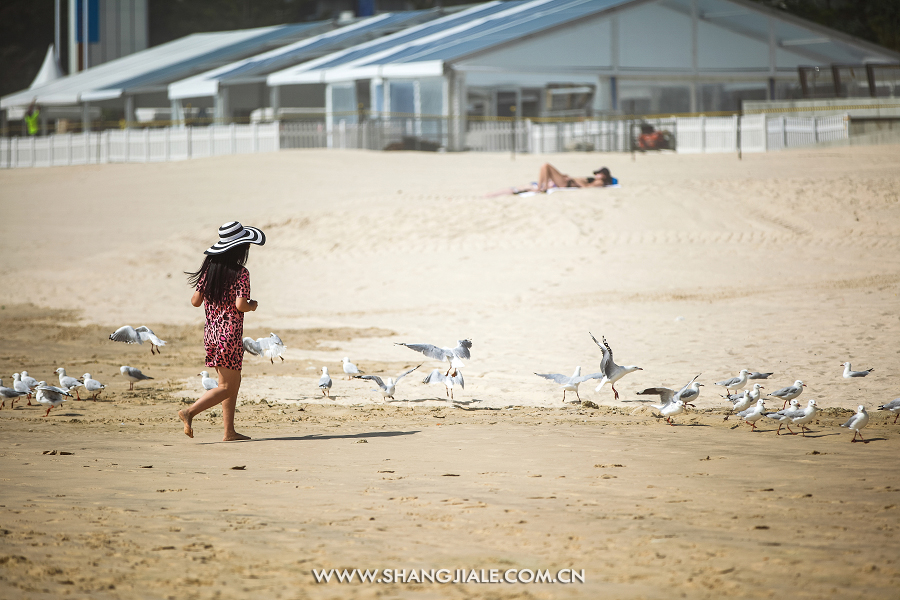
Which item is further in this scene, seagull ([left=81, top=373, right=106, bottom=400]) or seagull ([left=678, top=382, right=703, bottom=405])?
seagull ([left=81, top=373, right=106, bottom=400])

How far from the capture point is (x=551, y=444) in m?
7.25

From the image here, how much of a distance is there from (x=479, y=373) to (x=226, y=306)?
12.9 feet

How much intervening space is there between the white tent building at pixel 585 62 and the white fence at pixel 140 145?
3.14 meters

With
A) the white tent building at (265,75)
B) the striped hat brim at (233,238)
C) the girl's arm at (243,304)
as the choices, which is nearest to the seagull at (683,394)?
the girl's arm at (243,304)

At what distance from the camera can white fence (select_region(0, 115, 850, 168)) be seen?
96.8ft

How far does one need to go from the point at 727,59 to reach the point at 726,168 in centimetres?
1464

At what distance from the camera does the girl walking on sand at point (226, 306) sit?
7.48 metres

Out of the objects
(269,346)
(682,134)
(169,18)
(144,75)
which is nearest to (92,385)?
(269,346)

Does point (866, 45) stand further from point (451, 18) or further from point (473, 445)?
point (473, 445)

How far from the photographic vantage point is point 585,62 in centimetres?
3509

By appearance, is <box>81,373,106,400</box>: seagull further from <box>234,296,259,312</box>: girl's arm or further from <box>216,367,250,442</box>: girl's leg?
<box>234,296,259,312</box>: girl's arm

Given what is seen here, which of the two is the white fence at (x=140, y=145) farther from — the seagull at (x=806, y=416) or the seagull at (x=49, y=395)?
the seagull at (x=806, y=416)

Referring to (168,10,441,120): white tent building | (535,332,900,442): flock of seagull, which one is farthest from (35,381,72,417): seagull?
(168,10,441,120): white tent building

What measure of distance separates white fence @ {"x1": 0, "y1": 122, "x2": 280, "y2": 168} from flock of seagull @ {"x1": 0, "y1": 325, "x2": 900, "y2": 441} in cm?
2423
